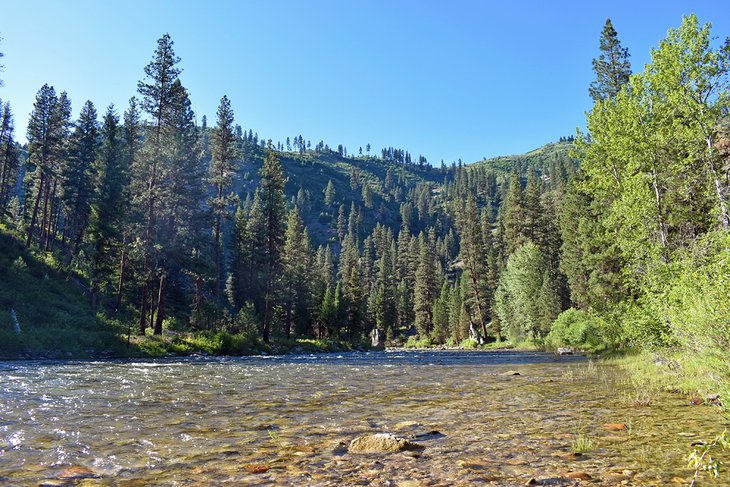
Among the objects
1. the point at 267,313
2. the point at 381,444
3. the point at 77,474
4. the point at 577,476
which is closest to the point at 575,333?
the point at 267,313

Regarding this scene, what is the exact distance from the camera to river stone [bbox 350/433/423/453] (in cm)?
665

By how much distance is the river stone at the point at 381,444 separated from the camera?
6.65m

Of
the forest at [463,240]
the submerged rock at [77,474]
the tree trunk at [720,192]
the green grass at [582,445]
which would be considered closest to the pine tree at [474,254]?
the forest at [463,240]

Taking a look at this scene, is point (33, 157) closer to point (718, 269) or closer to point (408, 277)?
point (718, 269)

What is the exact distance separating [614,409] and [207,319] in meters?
34.0

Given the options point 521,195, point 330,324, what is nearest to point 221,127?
point 330,324

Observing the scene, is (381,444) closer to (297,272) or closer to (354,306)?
(297,272)

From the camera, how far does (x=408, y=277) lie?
122062 millimetres

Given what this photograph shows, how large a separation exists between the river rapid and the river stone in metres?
0.22

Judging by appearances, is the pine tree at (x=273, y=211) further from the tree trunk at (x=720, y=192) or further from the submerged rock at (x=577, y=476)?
the submerged rock at (x=577, y=476)

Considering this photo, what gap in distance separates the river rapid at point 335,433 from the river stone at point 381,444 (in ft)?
0.72

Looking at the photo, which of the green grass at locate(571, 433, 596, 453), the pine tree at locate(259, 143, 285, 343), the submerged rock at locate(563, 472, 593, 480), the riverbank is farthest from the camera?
the pine tree at locate(259, 143, 285, 343)

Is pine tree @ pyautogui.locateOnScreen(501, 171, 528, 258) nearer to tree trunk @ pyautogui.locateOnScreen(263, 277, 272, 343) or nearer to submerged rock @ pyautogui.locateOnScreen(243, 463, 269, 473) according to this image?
tree trunk @ pyautogui.locateOnScreen(263, 277, 272, 343)

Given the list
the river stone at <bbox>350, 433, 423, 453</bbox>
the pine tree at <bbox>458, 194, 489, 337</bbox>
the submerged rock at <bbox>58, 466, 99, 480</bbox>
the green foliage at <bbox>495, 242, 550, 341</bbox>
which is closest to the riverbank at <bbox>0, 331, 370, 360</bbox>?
the submerged rock at <bbox>58, 466, 99, 480</bbox>
